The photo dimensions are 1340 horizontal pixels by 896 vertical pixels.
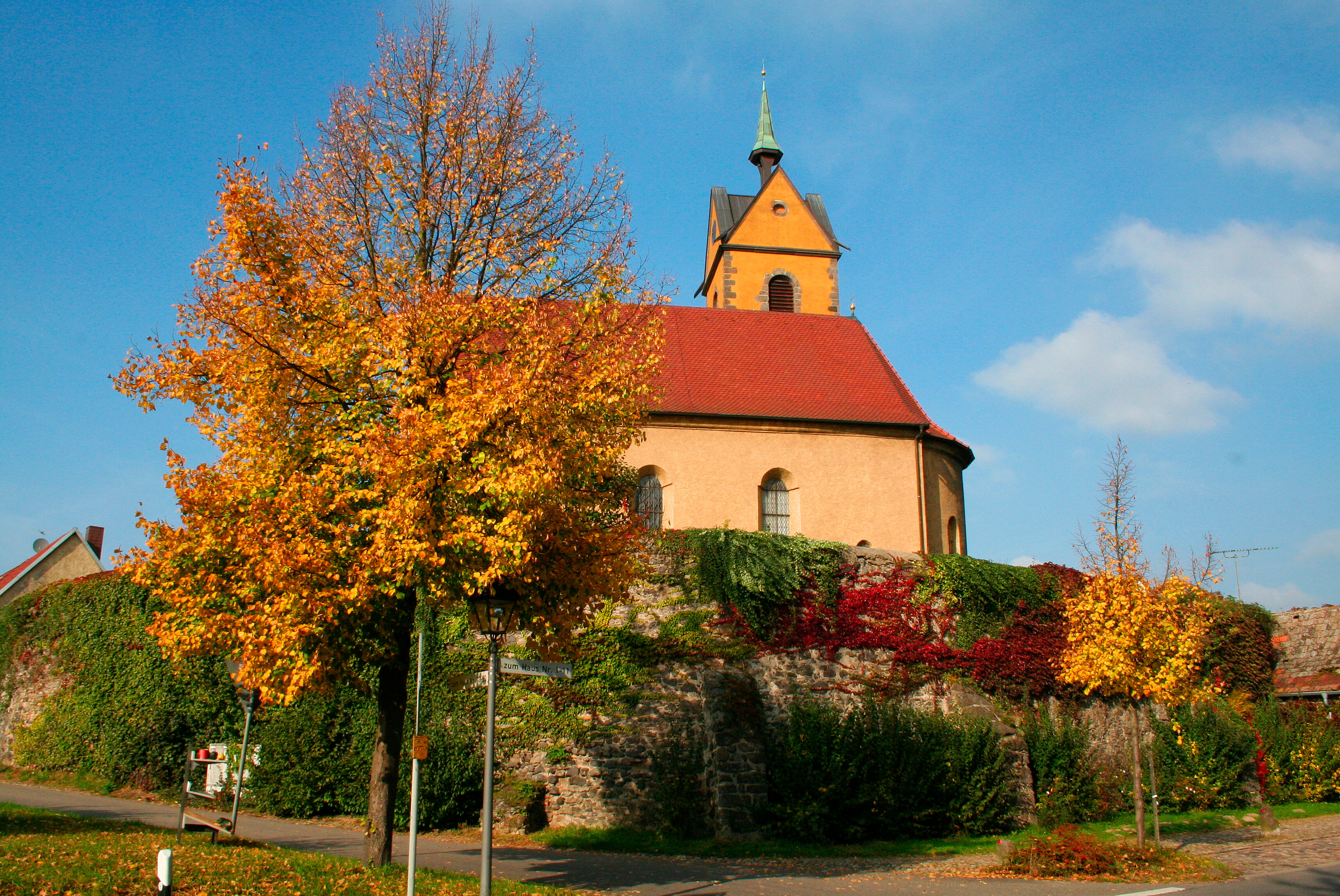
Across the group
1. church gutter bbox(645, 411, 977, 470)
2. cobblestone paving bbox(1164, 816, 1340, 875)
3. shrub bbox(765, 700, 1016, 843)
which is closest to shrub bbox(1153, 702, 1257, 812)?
cobblestone paving bbox(1164, 816, 1340, 875)

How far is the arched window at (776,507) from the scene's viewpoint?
2316 centimetres

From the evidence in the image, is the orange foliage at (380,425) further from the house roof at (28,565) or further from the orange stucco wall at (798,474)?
the house roof at (28,565)

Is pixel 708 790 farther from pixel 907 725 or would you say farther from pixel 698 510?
pixel 698 510

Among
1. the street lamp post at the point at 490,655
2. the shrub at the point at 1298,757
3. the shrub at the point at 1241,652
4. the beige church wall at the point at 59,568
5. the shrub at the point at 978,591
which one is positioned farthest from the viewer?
the beige church wall at the point at 59,568

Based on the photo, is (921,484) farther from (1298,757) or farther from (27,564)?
(27,564)

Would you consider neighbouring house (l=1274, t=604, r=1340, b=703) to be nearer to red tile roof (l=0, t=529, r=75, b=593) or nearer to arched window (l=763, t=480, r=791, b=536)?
arched window (l=763, t=480, r=791, b=536)

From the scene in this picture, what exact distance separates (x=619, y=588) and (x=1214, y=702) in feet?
51.2

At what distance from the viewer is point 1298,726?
20359mm

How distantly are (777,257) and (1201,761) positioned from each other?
21.7 meters

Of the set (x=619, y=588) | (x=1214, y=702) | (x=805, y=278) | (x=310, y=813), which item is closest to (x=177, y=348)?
(x=619, y=588)

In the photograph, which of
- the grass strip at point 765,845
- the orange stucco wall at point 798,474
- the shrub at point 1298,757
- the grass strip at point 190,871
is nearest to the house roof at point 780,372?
the orange stucco wall at point 798,474

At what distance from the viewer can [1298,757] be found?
65.8 feet

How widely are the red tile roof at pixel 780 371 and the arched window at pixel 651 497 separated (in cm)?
166

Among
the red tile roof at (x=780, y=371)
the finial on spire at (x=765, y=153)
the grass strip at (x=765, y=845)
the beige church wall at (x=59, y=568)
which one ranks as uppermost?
the finial on spire at (x=765, y=153)
